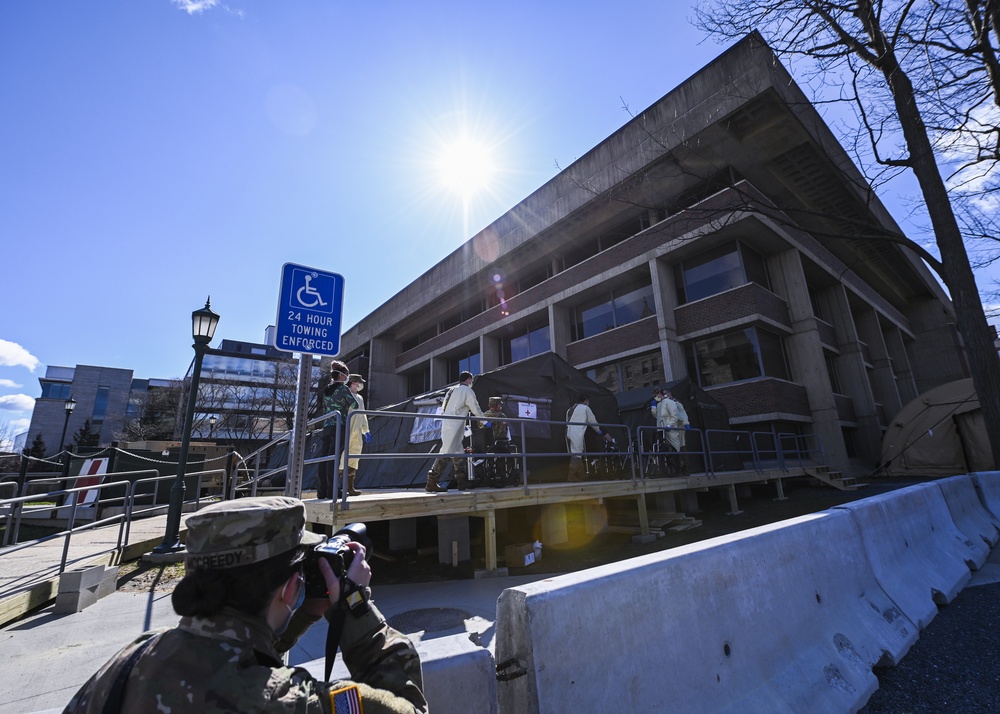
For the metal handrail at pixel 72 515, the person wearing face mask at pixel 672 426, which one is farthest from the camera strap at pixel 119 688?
the person wearing face mask at pixel 672 426

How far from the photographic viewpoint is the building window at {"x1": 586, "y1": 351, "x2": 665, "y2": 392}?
17578mm

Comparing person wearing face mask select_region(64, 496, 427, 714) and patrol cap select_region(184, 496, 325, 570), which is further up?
patrol cap select_region(184, 496, 325, 570)

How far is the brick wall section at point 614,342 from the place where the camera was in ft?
58.2

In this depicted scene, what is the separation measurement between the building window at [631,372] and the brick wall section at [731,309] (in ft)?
4.86

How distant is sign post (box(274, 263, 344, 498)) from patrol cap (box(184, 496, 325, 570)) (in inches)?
111

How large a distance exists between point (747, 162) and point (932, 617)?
17134 millimetres

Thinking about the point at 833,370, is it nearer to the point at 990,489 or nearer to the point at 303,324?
the point at 990,489

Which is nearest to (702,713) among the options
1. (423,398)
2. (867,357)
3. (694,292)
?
(423,398)

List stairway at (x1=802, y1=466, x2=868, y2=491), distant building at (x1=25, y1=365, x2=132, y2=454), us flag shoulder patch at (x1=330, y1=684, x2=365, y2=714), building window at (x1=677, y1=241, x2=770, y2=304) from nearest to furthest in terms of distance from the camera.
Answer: us flag shoulder patch at (x1=330, y1=684, x2=365, y2=714) < stairway at (x1=802, y1=466, x2=868, y2=491) < building window at (x1=677, y1=241, x2=770, y2=304) < distant building at (x1=25, y1=365, x2=132, y2=454)

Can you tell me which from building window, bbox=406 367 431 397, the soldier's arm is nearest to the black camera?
the soldier's arm

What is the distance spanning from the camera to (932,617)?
364cm

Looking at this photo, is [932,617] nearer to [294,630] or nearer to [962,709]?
[962,709]

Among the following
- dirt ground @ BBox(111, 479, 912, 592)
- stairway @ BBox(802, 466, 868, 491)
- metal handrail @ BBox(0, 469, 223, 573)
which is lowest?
dirt ground @ BBox(111, 479, 912, 592)

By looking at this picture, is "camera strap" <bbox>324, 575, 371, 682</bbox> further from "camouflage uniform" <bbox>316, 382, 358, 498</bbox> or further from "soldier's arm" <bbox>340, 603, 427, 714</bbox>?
"camouflage uniform" <bbox>316, 382, 358, 498</bbox>
